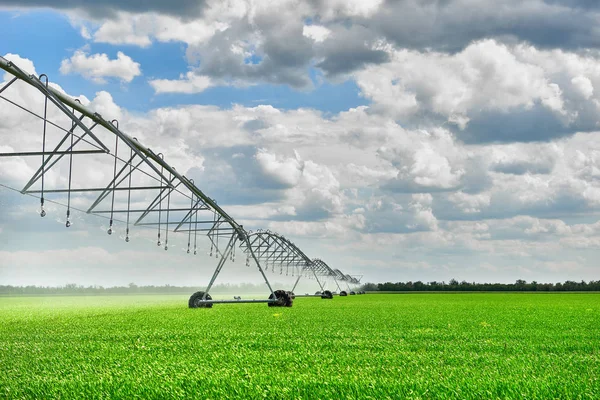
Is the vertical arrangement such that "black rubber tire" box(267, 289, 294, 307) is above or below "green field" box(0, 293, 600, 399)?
above

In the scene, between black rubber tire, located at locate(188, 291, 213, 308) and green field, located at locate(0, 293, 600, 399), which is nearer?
green field, located at locate(0, 293, 600, 399)

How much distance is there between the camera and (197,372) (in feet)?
22.4

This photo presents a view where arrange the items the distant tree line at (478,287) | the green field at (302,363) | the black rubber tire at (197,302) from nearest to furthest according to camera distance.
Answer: the green field at (302,363) < the black rubber tire at (197,302) < the distant tree line at (478,287)

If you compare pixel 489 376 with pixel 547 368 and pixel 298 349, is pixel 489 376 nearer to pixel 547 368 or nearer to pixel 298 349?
pixel 547 368

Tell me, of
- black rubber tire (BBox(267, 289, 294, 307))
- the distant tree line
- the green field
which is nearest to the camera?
the green field

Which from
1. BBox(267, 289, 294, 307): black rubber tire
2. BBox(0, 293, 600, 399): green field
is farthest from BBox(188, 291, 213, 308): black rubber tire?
BBox(0, 293, 600, 399): green field

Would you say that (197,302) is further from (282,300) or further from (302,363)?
(302,363)

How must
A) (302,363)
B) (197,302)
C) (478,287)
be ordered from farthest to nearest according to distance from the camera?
1. (478,287)
2. (197,302)
3. (302,363)

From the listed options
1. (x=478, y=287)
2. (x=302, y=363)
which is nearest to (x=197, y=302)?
(x=302, y=363)

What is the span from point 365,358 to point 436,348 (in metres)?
1.87

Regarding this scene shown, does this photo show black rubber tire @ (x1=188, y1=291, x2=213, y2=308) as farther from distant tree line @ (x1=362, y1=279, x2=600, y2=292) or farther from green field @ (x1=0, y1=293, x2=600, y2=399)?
distant tree line @ (x1=362, y1=279, x2=600, y2=292)

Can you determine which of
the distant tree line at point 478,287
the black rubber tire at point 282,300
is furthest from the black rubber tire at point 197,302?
the distant tree line at point 478,287

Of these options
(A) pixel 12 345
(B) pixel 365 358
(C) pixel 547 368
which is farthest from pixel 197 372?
(A) pixel 12 345

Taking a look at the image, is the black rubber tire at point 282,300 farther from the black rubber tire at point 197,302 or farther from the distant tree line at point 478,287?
the distant tree line at point 478,287
